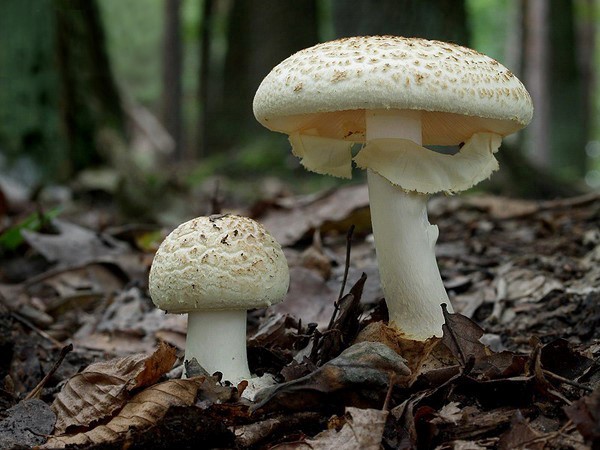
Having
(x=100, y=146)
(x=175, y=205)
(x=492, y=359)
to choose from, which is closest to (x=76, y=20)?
(x=100, y=146)

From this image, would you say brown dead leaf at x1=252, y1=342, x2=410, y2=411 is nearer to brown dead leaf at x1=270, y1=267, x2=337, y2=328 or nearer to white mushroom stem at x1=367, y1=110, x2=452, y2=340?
white mushroom stem at x1=367, y1=110, x2=452, y2=340

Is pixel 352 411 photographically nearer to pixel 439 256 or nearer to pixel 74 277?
pixel 439 256

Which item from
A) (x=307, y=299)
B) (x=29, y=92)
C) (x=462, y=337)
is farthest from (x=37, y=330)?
(x=29, y=92)

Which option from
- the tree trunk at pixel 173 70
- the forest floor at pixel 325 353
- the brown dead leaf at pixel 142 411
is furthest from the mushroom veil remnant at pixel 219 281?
the tree trunk at pixel 173 70

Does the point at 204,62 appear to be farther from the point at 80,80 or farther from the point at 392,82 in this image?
the point at 392,82

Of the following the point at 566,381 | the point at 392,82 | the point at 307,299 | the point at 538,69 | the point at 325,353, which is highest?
the point at 392,82

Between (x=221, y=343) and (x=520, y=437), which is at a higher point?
(x=520, y=437)
